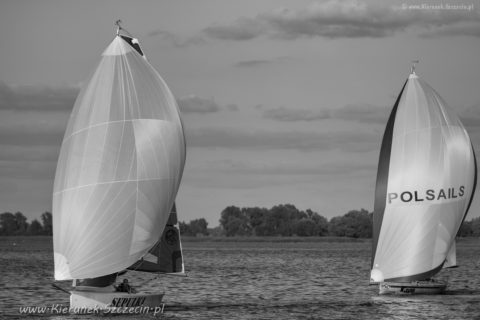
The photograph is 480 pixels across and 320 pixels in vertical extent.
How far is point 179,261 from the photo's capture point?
41625 millimetres

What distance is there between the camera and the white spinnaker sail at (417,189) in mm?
48312

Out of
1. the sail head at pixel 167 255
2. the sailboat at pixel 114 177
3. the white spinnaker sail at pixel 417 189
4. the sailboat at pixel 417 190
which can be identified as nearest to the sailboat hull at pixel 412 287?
the sailboat at pixel 417 190

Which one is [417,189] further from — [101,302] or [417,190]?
[101,302]

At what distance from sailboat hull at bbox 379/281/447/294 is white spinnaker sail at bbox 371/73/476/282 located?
2.56 ft

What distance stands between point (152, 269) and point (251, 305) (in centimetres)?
859

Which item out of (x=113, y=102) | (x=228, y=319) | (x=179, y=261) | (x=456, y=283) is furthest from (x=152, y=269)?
(x=456, y=283)

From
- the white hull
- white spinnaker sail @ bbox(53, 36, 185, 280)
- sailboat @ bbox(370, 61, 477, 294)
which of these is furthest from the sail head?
sailboat @ bbox(370, 61, 477, 294)

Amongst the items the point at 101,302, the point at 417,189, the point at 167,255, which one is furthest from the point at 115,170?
the point at 417,189

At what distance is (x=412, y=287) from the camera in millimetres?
49531

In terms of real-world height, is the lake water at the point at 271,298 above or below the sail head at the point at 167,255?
below

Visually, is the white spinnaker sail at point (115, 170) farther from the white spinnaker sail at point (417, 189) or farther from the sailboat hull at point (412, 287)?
the sailboat hull at point (412, 287)

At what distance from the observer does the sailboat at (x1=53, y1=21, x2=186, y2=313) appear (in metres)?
37.8

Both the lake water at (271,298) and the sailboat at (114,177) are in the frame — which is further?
the lake water at (271,298)

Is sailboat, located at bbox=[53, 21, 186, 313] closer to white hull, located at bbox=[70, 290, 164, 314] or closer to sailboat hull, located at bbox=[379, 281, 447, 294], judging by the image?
white hull, located at bbox=[70, 290, 164, 314]
